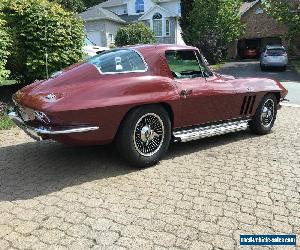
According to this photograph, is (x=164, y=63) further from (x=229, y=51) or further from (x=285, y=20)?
(x=229, y=51)

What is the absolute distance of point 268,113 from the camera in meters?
7.13

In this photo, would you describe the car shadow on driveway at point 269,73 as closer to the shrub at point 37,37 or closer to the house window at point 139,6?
the shrub at point 37,37

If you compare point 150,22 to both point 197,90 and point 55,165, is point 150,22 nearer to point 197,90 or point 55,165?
point 197,90

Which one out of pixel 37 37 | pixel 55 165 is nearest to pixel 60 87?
pixel 55 165

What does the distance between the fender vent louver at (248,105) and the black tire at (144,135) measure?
179 cm

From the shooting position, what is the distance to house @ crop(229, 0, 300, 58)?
3900 cm

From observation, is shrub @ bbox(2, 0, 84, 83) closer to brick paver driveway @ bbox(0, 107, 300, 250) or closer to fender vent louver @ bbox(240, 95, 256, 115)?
brick paver driveway @ bbox(0, 107, 300, 250)

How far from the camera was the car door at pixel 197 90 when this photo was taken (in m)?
5.53

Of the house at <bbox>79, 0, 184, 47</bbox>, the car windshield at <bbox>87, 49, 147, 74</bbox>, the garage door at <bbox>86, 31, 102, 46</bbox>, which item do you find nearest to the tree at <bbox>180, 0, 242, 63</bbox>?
the house at <bbox>79, 0, 184, 47</bbox>

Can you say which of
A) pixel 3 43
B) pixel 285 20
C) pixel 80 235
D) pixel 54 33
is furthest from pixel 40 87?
pixel 285 20

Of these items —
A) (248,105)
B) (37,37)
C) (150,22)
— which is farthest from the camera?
(150,22)

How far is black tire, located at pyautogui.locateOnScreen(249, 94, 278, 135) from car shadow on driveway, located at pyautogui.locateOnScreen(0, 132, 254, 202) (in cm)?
58

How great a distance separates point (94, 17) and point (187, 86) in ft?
122

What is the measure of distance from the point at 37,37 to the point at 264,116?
6.08 m
